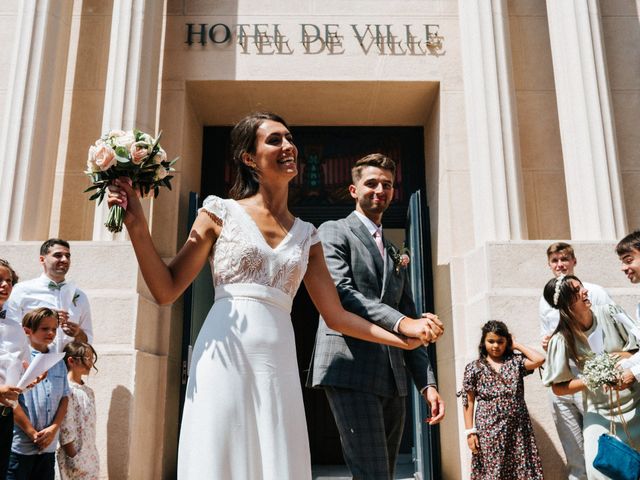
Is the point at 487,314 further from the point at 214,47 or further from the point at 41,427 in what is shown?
the point at 214,47

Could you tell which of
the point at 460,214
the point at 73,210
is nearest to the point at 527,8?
the point at 460,214

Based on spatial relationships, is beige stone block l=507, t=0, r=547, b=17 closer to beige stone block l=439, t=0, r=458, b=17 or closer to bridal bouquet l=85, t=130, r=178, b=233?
beige stone block l=439, t=0, r=458, b=17

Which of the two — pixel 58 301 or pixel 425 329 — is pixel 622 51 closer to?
pixel 425 329

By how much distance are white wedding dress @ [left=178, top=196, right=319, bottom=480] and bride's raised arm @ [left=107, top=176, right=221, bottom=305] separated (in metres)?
0.06

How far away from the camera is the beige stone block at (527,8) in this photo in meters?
8.75

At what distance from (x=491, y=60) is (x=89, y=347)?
5.78 meters

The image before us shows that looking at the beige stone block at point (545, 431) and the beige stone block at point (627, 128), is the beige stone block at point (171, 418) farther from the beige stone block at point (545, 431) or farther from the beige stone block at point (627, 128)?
the beige stone block at point (627, 128)

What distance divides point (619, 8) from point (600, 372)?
21.7ft

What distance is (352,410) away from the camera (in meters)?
3.13

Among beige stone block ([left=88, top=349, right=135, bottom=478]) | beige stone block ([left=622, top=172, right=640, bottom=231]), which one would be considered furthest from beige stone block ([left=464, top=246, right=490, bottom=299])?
beige stone block ([left=88, top=349, right=135, bottom=478])

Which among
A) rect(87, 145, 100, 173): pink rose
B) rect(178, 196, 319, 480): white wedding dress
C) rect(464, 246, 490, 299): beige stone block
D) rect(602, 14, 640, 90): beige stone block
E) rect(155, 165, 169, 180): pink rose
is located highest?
rect(602, 14, 640, 90): beige stone block

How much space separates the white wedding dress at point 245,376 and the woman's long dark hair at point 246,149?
0.79ft

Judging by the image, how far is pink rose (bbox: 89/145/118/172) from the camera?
248 cm

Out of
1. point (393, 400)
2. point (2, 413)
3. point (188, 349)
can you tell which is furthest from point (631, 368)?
point (188, 349)
